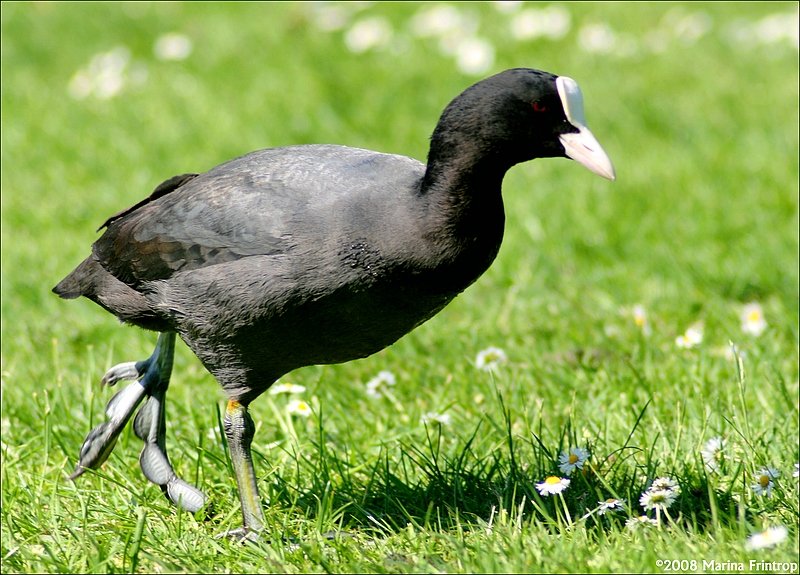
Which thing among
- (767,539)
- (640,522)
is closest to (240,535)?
(640,522)

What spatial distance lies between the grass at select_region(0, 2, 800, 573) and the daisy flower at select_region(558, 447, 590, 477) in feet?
0.19

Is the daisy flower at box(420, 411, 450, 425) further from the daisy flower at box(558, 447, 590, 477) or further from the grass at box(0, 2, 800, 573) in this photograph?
the daisy flower at box(558, 447, 590, 477)

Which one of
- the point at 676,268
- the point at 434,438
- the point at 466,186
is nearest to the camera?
the point at 466,186

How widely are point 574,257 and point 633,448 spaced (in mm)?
2086

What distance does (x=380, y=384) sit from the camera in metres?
4.25

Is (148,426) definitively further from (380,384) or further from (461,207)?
(461,207)

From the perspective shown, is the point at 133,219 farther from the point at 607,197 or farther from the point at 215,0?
the point at 215,0

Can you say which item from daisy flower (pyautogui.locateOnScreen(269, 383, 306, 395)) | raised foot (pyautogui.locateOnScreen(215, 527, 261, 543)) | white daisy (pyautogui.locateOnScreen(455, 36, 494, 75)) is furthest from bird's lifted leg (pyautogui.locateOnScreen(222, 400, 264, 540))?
white daisy (pyautogui.locateOnScreen(455, 36, 494, 75))

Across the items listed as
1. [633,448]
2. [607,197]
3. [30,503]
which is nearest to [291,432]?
[30,503]

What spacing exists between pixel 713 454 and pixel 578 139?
1129 millimetres

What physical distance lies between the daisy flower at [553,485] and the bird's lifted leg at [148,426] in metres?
0.98

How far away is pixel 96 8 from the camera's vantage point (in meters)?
9.13

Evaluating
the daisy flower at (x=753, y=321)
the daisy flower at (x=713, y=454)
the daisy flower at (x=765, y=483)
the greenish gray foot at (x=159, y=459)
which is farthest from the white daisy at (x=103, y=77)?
the daisy flower at (x=765, y=483)

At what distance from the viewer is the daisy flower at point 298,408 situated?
4031mm
